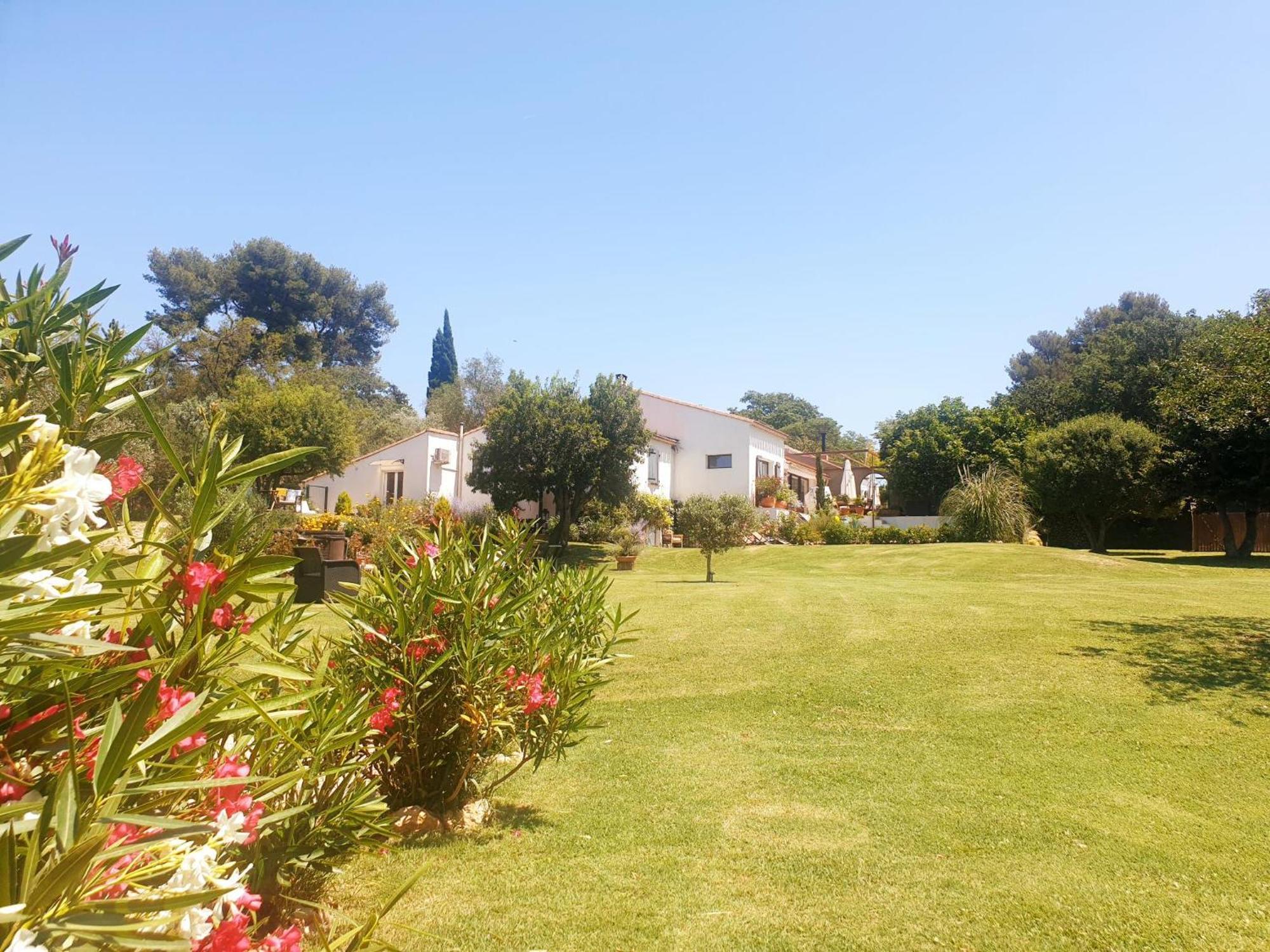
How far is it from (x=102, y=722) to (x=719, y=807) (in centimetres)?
444

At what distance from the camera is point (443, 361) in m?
67.8

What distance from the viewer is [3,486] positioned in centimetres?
112

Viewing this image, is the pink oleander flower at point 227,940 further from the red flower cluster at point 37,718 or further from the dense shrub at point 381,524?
the dense shrub at point 381,524

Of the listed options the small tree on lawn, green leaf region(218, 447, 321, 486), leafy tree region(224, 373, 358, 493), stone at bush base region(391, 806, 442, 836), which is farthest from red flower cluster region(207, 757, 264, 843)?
leafy tree region(224, 373, 358, 493)

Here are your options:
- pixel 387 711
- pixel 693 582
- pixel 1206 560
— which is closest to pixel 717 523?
pixel 693 582

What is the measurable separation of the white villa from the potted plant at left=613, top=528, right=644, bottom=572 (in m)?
5.82

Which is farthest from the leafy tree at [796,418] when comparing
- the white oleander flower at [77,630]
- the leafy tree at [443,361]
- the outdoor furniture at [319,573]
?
the white oleander flower at [77,630]

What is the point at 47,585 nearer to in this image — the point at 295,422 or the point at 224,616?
the point at 224,616

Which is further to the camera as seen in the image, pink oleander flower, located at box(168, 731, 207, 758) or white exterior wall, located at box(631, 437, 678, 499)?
white exterior wall, located at box(631, 437, 678, 499)

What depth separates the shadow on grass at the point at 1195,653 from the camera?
8148 mm

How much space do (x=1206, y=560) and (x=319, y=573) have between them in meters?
27.6

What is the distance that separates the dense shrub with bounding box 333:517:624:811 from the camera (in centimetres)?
410

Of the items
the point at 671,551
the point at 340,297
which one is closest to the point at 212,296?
the point at 340,297

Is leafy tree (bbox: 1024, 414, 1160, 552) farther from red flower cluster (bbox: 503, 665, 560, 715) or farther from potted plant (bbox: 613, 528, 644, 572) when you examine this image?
red flower cluster (bbox: 503, 665, 560, 715)
